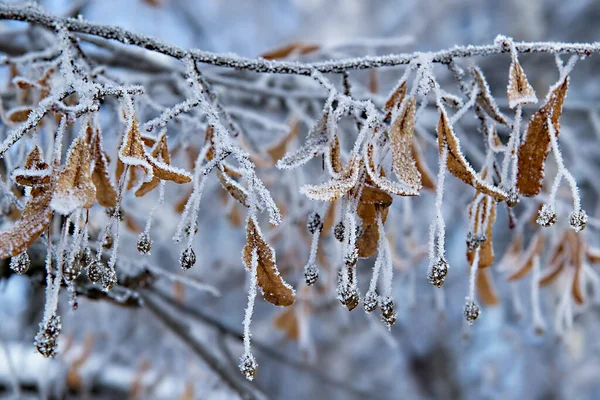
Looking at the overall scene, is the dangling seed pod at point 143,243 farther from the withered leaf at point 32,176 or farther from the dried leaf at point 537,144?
the dried leaf at point 537,144

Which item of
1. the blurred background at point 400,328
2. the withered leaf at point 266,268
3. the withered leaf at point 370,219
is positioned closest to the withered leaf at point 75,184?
the withered leaf at point 266,268

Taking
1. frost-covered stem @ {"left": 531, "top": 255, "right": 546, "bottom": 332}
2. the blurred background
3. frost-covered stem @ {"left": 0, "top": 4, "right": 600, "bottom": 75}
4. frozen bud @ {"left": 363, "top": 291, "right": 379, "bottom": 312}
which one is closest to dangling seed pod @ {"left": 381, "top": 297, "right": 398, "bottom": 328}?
frozen bud @ {"left": 363, "top": 291, "right": 379, "bottom": 312}

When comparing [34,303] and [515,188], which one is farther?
[34,303]

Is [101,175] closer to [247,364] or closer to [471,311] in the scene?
[247,364]

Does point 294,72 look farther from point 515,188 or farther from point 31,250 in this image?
point 31,250

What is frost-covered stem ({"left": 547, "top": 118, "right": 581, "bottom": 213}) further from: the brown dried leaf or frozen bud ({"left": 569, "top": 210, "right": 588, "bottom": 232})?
the brown dried leaf

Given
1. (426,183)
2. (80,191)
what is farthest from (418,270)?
(80,191)

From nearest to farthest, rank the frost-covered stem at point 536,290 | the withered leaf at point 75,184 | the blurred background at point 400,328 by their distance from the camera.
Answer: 1. the withered leaf at point 75,184
2. the frost-covered stem at point 536,290
3. the blurred background at point 400,328
